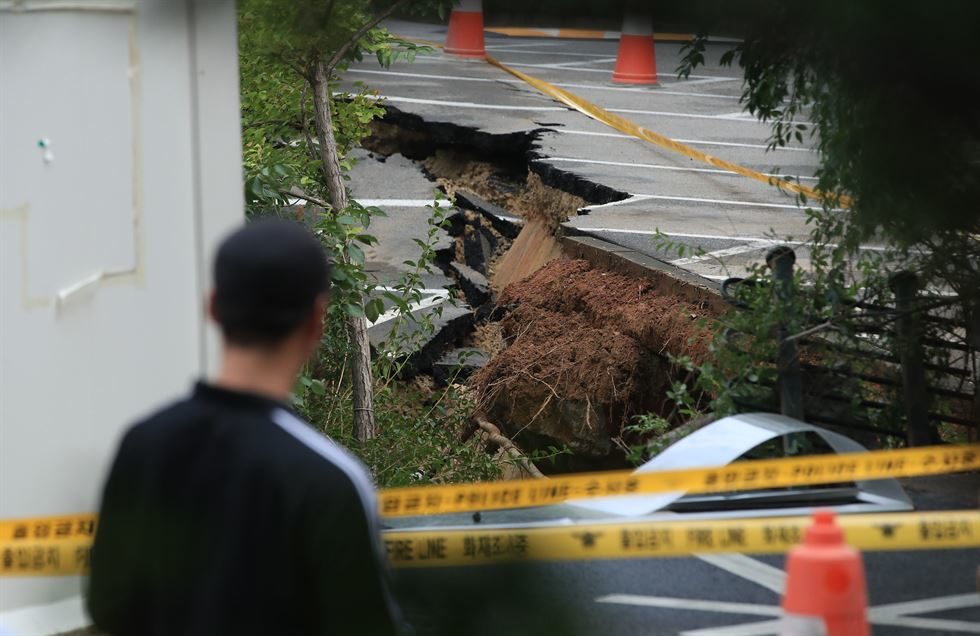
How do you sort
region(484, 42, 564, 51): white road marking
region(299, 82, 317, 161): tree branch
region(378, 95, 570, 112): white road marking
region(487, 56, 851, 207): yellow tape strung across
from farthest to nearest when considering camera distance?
region(484, 42, 564, 51): white road marking < region(378, 95, 570, 112): white road marking < region(487, 56, 851, 207): yellow tape strung across < region(299, 82, 317, 161): tree branch

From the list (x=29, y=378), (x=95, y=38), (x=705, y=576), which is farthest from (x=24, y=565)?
(x=705, y=576)

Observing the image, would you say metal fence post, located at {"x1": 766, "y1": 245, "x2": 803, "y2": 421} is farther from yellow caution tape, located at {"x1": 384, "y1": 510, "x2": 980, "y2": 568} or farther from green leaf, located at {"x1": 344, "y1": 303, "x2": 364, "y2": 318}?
yellow caution tape, located at {"x1": 384, "y1": 510, "x2": 980, "y2": 568}

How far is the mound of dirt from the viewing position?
787cm

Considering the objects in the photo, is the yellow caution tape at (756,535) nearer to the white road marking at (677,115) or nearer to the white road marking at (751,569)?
the white road marking at (751,569)

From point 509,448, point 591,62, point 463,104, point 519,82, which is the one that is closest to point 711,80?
point 591,62

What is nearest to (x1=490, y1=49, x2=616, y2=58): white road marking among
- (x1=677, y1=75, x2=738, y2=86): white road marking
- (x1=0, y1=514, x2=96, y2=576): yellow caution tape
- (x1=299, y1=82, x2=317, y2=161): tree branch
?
(x1=677, y1=75, x2=738, y2=86): white road marking

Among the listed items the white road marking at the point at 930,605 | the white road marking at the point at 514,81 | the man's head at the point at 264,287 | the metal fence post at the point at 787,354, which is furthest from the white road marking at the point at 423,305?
the man's head at the point at 264,287

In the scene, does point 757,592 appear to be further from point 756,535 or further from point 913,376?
point 913,376

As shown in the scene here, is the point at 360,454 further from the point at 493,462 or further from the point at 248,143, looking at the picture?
the point at 248,143

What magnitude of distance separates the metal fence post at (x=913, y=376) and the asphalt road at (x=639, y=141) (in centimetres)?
132

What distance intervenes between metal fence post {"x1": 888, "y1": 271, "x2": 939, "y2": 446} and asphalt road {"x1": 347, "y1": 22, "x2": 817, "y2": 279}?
1.32 metres

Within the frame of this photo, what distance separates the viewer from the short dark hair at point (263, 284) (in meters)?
1.44

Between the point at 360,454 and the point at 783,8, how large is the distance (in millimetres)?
5664

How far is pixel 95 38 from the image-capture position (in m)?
3.43
